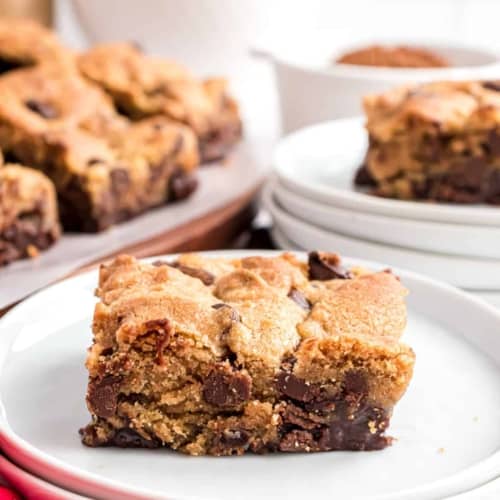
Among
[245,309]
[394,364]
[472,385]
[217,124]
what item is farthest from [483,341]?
[217,124]

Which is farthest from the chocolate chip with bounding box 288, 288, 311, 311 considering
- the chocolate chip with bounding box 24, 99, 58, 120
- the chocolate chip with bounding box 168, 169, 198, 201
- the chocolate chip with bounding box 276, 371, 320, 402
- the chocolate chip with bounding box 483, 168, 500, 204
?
the chocolate chip with bounding box 24, 99, 58, 120

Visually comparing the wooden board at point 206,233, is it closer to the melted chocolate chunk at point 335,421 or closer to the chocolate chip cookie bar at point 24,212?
the chocolate chip cookie bar at point 24,212

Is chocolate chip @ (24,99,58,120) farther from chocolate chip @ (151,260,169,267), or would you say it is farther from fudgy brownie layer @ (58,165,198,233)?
chocolate chip @ (151,260,169,267)

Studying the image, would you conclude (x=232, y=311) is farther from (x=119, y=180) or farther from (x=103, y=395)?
(x=119, y=180)

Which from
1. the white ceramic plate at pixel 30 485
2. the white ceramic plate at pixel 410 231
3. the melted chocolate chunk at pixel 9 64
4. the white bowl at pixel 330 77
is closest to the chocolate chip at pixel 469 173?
the white ceramic plate at pixel 410 231

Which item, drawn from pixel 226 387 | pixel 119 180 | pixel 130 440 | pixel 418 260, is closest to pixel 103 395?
pixel 130 440

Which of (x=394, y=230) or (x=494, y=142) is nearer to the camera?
(x=394, y=230)
